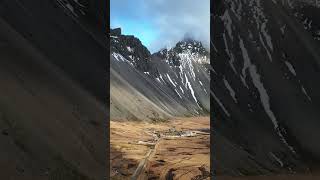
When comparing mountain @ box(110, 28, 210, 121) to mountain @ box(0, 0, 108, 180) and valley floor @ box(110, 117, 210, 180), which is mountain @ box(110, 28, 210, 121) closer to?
valley floor @ box(110, 117, 210, 180)

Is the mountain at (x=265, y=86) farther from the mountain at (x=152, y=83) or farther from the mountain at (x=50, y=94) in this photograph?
the mountain at (x=152, y=83)

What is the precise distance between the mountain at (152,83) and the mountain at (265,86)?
4473cm

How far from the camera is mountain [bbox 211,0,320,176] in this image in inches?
1231

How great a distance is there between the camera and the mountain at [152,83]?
300 feet

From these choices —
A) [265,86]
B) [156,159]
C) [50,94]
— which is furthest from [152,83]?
[50,94]

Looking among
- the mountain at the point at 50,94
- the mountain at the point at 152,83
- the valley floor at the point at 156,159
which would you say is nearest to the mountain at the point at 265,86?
the valley floor at the point at 156,159

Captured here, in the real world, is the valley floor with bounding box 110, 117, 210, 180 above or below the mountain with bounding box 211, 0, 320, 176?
below

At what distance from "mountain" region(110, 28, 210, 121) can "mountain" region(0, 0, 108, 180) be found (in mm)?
43348

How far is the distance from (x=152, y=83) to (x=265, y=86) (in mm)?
101430

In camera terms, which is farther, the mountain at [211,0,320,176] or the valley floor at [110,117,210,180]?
the valley floor at [110,117,210,180]

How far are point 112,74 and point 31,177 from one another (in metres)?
74.3

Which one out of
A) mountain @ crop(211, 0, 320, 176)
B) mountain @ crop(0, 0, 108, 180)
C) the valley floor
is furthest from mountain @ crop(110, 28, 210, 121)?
mountain @ crop(211, 0, 320, 176)

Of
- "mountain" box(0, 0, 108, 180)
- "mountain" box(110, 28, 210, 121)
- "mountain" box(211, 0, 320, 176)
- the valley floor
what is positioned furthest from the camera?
"mountain" box(110, 28, 210, 121)

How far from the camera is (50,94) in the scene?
25891mm
